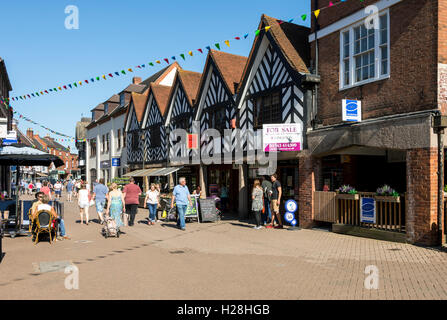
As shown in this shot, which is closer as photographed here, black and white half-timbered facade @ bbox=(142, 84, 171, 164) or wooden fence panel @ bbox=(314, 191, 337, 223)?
wooden fence panel @ bbox=(314, 191, 337, 223)

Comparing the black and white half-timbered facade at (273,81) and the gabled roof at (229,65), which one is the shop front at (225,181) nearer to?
the black and white half-timbered facade at (273,81)

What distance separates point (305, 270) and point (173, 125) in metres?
16.4

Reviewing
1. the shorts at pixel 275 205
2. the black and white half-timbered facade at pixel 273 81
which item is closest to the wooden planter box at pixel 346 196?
the shorts at pixel 275 205

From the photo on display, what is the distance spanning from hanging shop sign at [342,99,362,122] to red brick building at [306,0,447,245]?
19cm

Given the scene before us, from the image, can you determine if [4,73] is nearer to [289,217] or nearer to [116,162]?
[116,162]

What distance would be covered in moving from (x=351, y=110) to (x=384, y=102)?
852mm

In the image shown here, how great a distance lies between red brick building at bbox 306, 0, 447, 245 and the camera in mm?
9047

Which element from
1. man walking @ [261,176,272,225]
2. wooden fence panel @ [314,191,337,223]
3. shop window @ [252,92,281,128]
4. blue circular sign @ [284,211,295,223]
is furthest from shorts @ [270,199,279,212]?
shop window @ [252,92,281,128]

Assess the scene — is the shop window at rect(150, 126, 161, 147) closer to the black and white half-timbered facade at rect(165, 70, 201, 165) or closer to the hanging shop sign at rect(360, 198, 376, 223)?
the black and white half-timbered facade at rect(165, 70, 201, 165)

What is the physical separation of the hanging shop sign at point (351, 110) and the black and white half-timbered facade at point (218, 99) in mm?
6395

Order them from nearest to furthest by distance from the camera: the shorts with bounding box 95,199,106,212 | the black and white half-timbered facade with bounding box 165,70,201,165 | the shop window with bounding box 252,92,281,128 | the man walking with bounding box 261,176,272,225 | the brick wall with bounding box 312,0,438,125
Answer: the brick wall with bounding box 312,0,438,125 < the man walking with bounding box 261,176,272,225 < the shorts with bounding box 95,199,106,212 < the shop window with bounding box 252,92,281,128 < the black and white half-timbered facade with bounding box 165,70,201,165

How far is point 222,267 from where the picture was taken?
23.2ft

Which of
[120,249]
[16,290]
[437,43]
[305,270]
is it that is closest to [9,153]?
[120,249]
